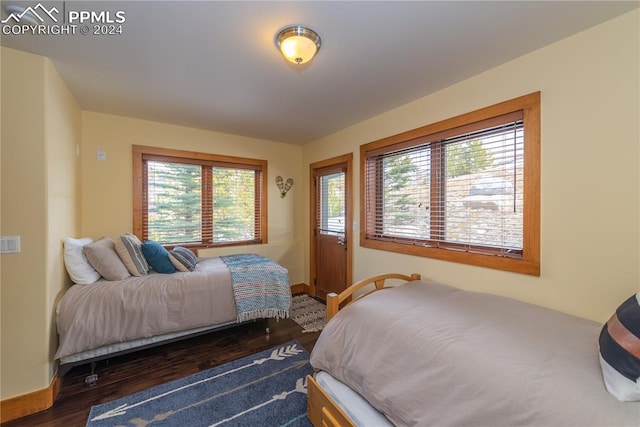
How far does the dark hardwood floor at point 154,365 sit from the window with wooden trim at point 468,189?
61.7 inches

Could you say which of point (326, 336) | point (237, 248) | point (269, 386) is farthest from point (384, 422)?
point (237, 248)

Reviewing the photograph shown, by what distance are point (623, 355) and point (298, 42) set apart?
6.55 ft

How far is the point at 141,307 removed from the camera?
7.31ft

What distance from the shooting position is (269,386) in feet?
6.61

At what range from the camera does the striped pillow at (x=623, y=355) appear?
2.81 ft

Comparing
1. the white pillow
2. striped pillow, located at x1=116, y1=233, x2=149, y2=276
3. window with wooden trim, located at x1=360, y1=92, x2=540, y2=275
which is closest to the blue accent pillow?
striped pillow, located at x1=116, y1=233, x2=149, y2=276

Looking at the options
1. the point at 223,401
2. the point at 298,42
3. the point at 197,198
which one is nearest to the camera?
the point at 298,42

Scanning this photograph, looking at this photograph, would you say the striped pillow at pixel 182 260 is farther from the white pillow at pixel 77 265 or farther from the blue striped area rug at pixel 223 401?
the blue striped area rug at pixel 223 401

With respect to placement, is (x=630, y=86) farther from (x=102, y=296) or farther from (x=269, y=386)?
(x=102, y=296)

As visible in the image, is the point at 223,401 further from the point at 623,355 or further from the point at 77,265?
the point at 623,355

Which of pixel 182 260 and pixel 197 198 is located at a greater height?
pixel 197 198

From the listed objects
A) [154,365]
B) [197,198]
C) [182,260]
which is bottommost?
[154,365]

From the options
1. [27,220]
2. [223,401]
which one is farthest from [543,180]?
[27,220]

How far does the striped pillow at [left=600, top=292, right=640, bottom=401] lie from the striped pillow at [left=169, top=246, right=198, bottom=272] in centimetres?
298
